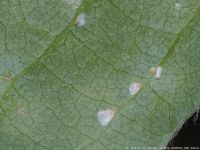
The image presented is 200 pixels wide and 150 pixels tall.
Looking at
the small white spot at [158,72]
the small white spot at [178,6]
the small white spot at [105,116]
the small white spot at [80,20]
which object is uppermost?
the small white spot at [178,6]

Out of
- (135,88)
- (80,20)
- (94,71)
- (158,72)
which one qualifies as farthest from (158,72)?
(80,20)

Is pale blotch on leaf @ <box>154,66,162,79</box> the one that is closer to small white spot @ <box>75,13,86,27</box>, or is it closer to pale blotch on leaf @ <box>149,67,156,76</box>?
pale blotch on leaf @ <box>149,67,156,76</box>

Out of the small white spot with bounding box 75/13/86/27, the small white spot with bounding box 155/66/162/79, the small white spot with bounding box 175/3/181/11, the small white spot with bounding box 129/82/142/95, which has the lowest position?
the small white spot with bounding box 129/82/142/95

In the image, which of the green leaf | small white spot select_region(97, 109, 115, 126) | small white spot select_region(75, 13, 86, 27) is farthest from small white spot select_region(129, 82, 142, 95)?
small white spot select_region(75, 13, 86, 27)

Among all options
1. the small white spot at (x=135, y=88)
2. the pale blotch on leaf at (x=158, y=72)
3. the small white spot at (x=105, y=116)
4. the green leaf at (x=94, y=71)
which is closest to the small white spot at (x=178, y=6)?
the green leaf at (x=94, y=71)

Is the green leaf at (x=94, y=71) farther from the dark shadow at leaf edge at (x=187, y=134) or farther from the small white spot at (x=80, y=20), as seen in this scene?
the dark shadow at leaf edge at (x=187, y=134)

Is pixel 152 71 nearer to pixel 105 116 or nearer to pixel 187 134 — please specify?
pixel 105 116
